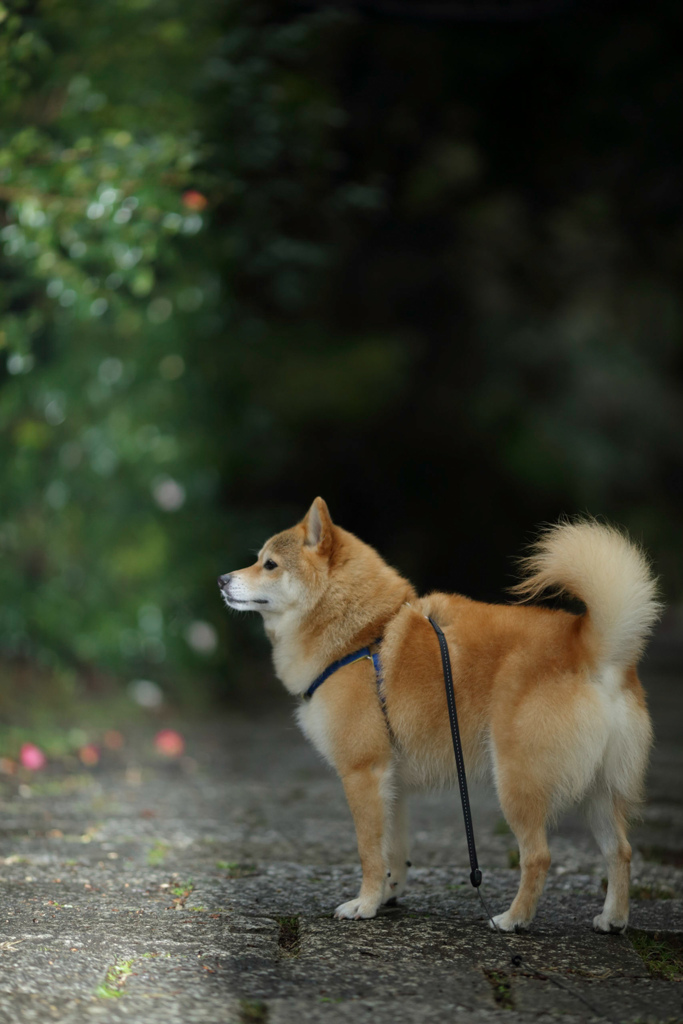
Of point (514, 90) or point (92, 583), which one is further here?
point (514, 90)

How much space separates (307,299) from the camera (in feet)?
32.9

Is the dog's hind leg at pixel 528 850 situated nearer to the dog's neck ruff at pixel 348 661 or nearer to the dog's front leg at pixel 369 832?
the dog's front leg at pixel 369 832

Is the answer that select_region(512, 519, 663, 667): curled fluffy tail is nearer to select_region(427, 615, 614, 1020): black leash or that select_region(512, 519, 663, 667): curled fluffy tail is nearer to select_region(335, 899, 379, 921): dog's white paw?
select_region(427, 615, 614, 1020): black leash

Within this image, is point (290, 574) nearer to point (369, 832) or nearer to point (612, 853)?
point (369, 832)

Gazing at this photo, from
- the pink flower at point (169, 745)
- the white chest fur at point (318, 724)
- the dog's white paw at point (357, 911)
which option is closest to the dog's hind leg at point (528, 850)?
the dog's white paw at point (357, 911)

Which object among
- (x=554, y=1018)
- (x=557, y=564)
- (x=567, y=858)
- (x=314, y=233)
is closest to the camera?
(x=554, y=1018)

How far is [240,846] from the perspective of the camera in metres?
3.92

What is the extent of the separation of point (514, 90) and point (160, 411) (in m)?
A: 6.78

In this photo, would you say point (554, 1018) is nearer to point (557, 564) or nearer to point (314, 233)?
point (557, 564)

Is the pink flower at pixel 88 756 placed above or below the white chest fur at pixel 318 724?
below

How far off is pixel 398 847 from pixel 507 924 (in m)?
0.48

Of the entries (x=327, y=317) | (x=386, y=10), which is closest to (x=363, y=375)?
(x=327, y=317)

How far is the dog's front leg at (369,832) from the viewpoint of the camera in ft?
9.86

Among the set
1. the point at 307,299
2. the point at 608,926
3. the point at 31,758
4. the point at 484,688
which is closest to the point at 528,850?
the point at 608,926
